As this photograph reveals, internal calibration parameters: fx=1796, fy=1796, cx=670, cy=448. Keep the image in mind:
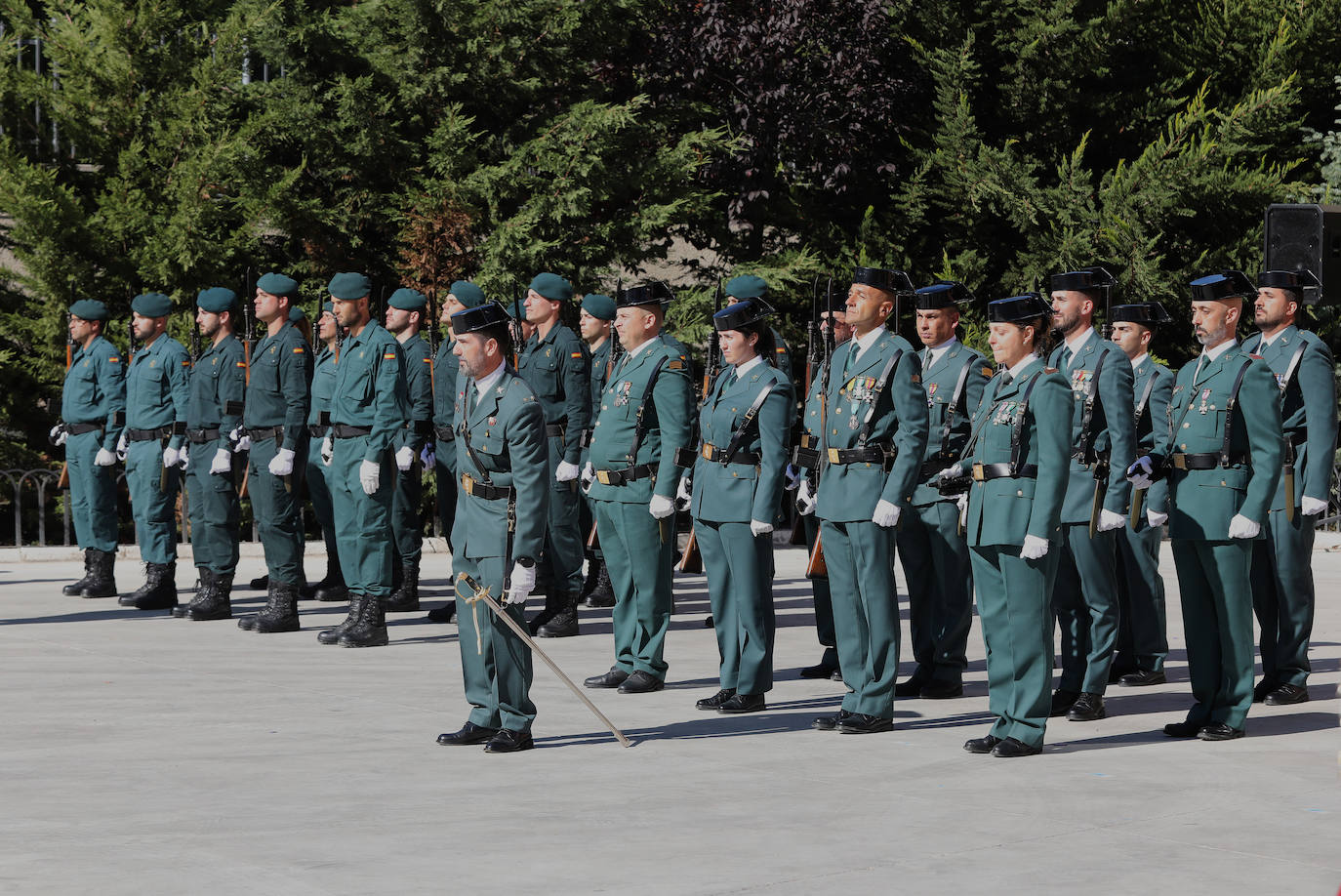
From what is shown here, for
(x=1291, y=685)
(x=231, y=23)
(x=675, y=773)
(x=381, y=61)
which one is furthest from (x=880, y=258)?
(x=675, y=773)

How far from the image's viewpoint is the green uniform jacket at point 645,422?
8.75 metres

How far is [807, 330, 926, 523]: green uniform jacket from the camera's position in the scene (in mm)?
7707

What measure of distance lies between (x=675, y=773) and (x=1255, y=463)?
2.85 meters

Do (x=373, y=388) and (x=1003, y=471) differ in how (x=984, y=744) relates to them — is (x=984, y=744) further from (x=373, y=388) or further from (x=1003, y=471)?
(x=373, y=388)

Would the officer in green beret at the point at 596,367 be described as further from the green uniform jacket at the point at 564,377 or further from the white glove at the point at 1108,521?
the white glove at the point at 1108,521

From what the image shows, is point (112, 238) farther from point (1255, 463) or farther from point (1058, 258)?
point (1255, 463)

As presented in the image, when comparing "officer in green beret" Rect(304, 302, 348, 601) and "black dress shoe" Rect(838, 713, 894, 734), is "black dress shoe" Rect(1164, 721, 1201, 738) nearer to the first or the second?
"black dress shoe" Rect(838, 713, 894, 734)

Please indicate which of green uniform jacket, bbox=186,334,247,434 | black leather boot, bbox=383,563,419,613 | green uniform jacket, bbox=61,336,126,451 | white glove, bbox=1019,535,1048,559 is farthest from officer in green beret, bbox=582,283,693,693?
green uniform jacket, bbox=61,336,126,451

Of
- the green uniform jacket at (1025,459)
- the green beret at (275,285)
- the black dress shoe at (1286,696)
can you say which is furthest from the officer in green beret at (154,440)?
the black dress shoe at (1286,696)

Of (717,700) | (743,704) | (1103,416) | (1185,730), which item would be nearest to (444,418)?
(717,700)

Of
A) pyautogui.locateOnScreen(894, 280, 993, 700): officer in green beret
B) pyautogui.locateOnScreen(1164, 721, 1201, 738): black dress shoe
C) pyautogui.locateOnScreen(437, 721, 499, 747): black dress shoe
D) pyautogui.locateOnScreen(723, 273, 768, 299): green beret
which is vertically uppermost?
pyautogui.locateOnScreen(723, 273, 768, 299): green beret

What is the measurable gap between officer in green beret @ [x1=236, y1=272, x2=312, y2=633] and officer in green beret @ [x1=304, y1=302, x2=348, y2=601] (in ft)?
0.39

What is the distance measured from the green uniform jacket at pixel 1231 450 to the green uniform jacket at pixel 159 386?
6993 mm

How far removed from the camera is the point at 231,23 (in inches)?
742
